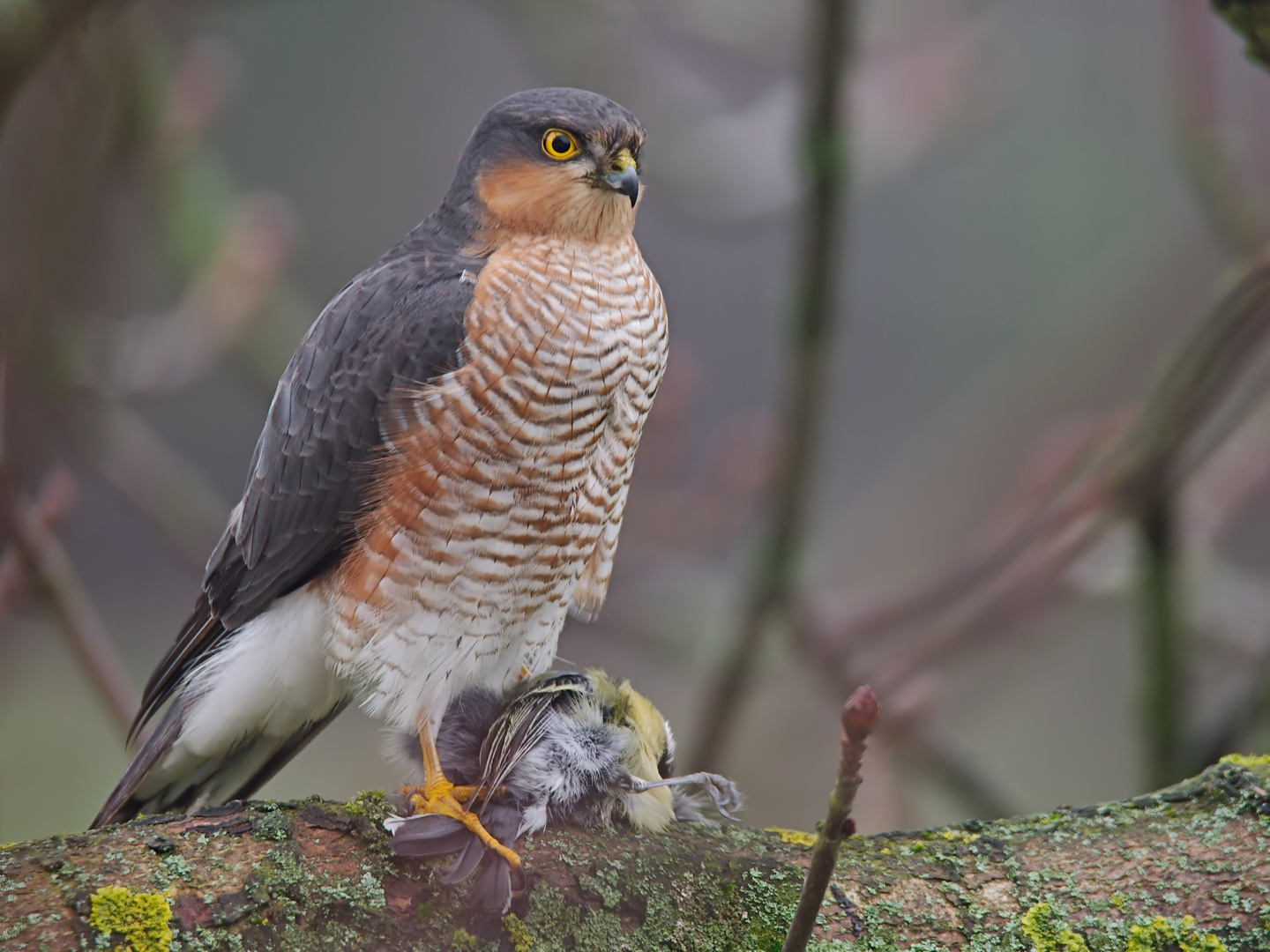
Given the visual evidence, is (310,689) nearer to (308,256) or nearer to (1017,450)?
(1017,450)

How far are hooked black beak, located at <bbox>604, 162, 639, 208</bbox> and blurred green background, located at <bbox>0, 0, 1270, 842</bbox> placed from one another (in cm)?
118

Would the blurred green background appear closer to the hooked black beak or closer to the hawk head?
the hawk head

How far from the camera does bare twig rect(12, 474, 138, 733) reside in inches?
116

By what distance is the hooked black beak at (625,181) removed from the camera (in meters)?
3.13

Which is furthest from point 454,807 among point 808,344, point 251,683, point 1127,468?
point 1127,468

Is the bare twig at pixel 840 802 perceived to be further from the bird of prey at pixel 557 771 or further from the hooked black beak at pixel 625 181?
the hooked black beak at pixel 625 181

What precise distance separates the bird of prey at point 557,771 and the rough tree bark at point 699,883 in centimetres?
7

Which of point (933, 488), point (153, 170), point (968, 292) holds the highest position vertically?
point (968, 292)

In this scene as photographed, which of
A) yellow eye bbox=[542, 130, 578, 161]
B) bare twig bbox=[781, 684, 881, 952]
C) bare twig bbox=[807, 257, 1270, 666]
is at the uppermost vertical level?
bare twig bbox=[807, 257, 1270, 666]

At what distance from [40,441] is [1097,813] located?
2.36 m

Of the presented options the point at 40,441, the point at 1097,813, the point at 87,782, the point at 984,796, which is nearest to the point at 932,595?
the point at 984,796

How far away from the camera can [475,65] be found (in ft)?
33.8

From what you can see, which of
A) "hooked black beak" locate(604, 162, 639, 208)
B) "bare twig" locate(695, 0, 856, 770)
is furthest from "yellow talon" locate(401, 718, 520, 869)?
"hooked black beak" locate(604, 162, 639, 208)

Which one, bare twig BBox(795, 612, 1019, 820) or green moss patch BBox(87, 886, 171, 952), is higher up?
bare twig BBox(795, 612, 1019, 820)
